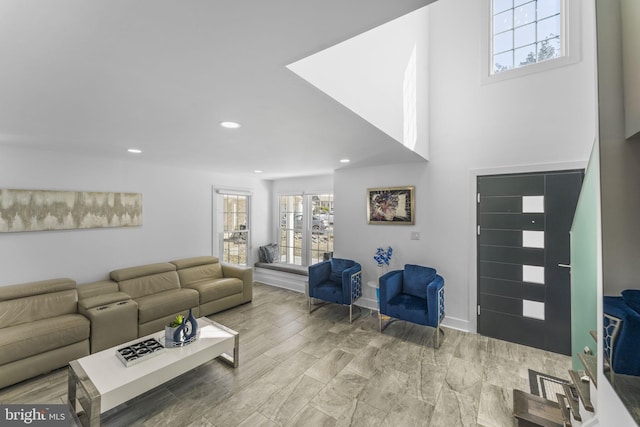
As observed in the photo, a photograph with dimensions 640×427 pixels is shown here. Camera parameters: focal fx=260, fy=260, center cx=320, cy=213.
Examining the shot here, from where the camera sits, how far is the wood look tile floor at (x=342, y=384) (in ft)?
6.54

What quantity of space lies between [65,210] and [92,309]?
135 cm

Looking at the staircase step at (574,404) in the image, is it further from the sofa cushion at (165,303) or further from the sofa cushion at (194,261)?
the sofa cushion at (194,261)

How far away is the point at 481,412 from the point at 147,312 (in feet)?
11.7

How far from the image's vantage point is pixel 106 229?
3604 mm

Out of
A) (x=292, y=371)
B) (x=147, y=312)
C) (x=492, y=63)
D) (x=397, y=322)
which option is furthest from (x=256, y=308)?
(x=492, y=63)

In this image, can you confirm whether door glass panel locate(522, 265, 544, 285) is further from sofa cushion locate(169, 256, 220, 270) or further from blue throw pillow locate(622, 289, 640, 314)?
sofa cushion locate(169, 256, 220, 270)

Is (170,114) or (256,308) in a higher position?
(170,114)

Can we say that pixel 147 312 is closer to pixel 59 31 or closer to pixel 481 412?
pixel 59 31

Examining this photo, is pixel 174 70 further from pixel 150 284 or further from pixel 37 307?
pixel 150 284

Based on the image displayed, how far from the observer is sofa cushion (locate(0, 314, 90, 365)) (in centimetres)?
228

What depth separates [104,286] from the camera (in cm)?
333

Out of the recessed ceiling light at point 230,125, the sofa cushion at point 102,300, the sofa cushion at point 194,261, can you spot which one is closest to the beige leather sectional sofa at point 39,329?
the sofa cushion at point 102,300

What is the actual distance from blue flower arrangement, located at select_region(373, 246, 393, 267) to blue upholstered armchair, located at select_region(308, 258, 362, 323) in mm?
322

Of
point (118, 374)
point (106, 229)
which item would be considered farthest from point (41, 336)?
point (106, 229)
